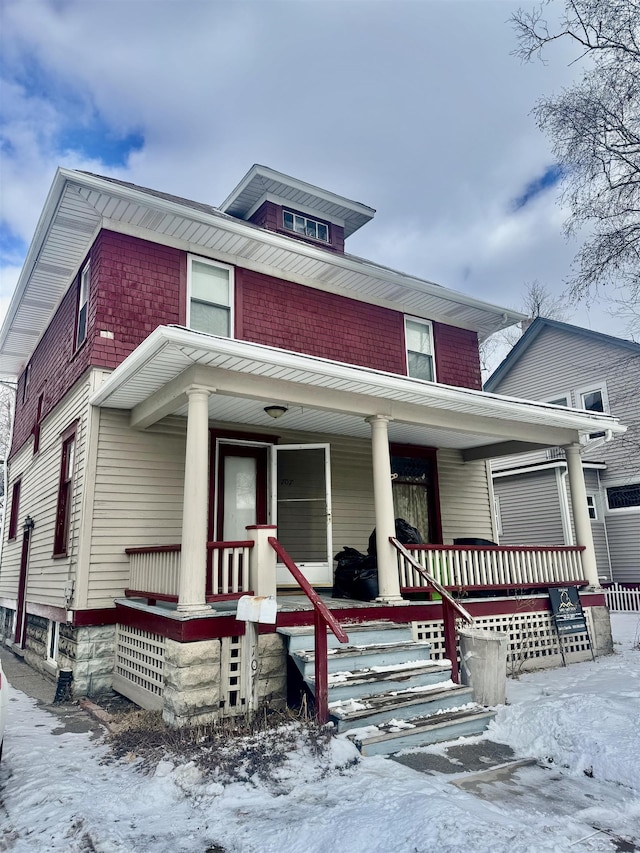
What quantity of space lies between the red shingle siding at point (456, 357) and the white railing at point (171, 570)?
258 inches

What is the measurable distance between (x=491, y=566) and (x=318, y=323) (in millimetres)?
4925

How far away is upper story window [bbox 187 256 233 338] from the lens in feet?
29.4

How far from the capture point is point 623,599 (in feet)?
51.5

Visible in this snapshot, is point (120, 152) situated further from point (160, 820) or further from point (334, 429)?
point (160, 820)

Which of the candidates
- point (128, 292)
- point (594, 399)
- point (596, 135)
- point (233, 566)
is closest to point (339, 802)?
point (233, 566)

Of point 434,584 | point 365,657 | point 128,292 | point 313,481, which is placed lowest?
point 365,657

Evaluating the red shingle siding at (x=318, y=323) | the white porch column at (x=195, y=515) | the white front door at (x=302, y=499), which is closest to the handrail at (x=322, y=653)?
the white porch column at (x=195, y=515)

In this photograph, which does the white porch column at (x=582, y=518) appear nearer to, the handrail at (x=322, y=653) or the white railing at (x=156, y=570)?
the handrail at (x=322, y=653)

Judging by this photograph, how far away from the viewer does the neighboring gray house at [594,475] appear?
16.8 m

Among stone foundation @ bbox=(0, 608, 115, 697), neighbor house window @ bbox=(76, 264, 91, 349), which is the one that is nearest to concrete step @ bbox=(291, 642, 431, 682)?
stone foundation @ bbox=(0, 608, 115, 697)

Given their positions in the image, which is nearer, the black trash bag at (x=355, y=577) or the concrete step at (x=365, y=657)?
the concrete step at (x=365, y=657)

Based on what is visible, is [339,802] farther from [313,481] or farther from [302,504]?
[313,481]

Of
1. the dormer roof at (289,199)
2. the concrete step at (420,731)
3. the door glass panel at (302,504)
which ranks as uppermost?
the dormer roof at (289,199)

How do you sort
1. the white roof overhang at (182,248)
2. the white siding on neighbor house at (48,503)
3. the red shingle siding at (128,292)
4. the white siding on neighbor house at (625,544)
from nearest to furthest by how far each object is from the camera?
the white siding on neighbor house at (48,503) < the red shingle siding at (128,292) < the white roof overhang at (182,248) < the white siding on neighbor house at (625,544)
